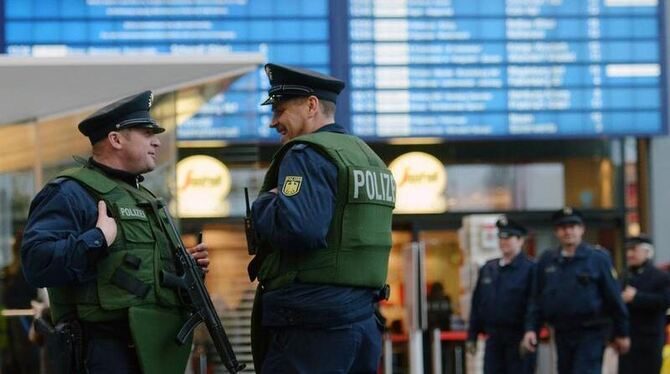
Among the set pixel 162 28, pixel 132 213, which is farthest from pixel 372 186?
pixel 162 28

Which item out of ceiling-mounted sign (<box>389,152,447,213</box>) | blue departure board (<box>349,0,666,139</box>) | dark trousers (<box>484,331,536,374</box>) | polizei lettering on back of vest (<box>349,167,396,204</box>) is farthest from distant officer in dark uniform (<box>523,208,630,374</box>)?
ceiling-mounted sign (<box>389,152,447,213</box>)

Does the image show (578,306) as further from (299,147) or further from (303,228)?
(303,228)

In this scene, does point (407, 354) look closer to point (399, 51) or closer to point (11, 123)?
point (399, 51)

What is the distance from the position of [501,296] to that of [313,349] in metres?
6.14

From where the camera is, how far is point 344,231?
512 centimetres

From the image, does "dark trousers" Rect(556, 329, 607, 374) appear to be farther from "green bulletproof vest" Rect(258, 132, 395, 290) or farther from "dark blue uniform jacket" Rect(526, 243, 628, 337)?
"green bulletproof vest" Rect(258, 132, 395, 290)

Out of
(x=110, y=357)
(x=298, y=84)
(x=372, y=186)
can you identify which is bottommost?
(x=110, y=357)

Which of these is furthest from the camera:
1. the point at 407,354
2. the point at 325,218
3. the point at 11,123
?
the point at 407,354

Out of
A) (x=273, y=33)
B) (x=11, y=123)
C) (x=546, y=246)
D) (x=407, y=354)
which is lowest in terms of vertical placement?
(x=407, y=354)

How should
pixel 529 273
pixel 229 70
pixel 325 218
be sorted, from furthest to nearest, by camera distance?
1. pixel 529 273
2. pixel 229 70
3. pixel 325 218

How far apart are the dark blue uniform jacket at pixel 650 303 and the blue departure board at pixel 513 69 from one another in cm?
373

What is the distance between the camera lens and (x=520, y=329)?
1095 cm

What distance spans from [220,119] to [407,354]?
5.45 m

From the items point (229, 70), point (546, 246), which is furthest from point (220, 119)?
point (546, 246)
